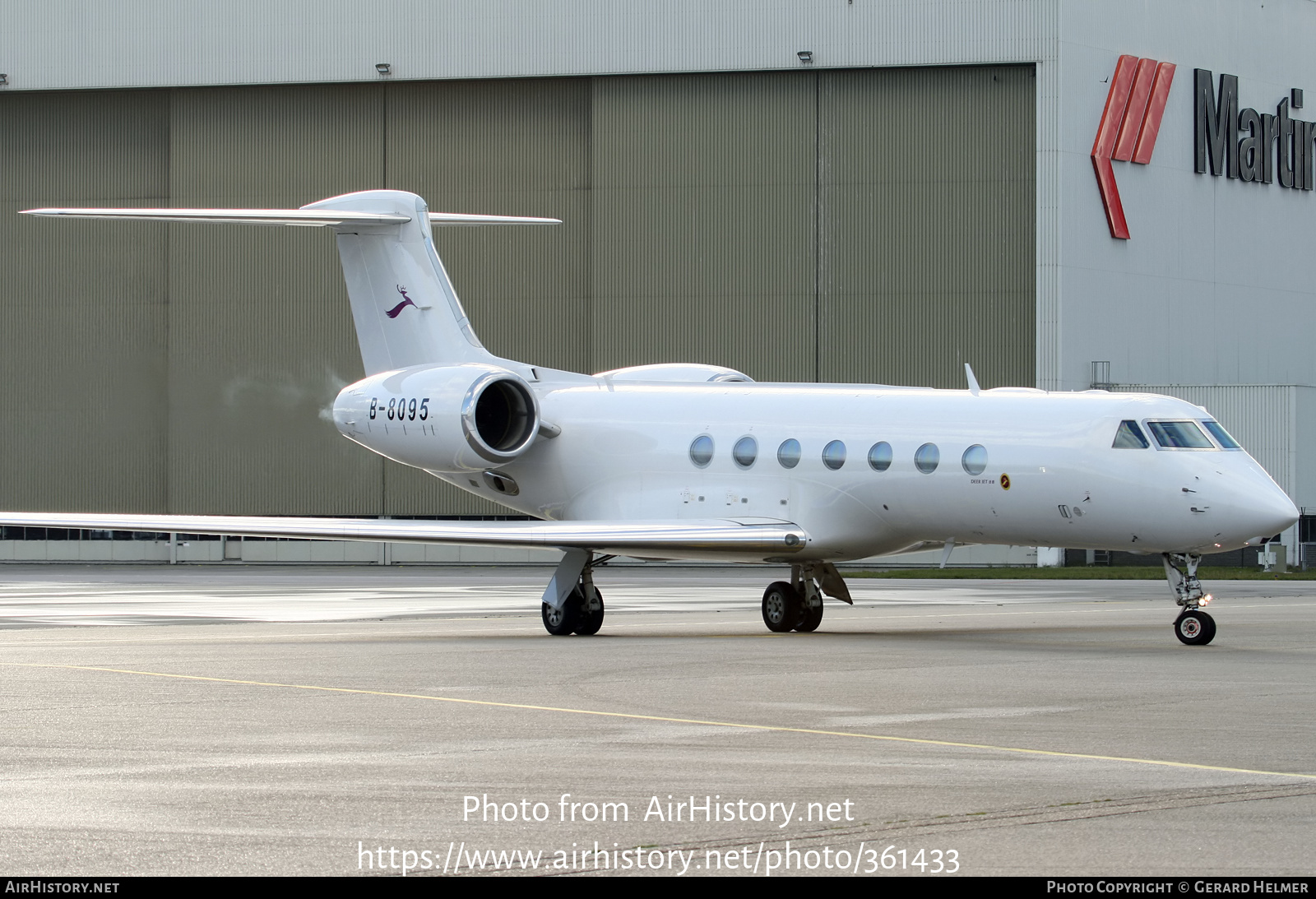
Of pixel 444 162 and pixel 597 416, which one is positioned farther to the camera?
pixel 444 162

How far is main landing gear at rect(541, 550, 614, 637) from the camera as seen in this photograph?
67.2ft

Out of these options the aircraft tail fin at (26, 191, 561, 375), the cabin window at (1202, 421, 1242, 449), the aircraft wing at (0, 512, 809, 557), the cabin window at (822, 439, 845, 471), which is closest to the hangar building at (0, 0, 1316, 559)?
the aircraft tail fin at (26, 191, 561, 375)

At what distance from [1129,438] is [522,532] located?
20.9ft

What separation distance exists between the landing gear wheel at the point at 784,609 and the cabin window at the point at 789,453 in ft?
4.93

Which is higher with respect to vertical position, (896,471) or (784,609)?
(896,471)

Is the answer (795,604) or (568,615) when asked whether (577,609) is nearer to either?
(568,615)

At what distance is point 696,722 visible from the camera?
36.8ft

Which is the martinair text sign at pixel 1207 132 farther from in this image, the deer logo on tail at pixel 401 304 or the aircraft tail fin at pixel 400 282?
the deer logo on tail at pixel 401 304

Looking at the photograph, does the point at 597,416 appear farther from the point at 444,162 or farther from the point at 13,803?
the point at 444,162

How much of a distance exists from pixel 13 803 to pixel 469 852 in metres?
2.35

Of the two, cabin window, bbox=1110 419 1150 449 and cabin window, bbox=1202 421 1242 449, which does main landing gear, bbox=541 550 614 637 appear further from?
cabin window, bbox=1202 421 1242 449

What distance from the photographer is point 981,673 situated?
1474cm

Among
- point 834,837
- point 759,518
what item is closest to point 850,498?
point 759,518

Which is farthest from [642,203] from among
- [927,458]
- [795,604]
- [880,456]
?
[927,458]
